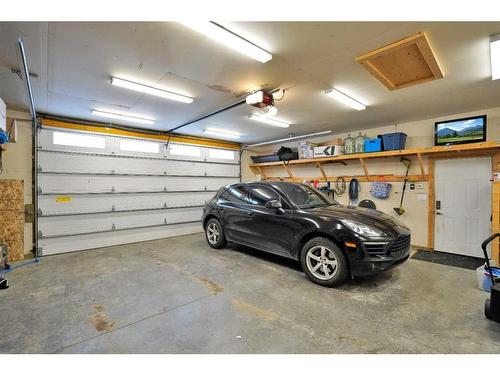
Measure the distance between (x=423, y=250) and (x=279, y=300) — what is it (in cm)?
392

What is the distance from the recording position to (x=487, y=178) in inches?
165

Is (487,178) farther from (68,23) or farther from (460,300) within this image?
(68,23)

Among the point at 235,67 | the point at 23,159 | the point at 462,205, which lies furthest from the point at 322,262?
the point at 23,159

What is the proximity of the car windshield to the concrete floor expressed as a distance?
1.03m

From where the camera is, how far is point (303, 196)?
3.90 metres

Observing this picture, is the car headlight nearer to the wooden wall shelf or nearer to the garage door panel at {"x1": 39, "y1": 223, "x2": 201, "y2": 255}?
the wooden wall shelf

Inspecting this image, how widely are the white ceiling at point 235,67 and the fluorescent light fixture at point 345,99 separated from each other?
122 mm

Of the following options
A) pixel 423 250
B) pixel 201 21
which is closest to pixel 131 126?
pixel 201 21

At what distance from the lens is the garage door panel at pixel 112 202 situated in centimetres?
468

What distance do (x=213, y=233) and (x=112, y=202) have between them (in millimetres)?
2558

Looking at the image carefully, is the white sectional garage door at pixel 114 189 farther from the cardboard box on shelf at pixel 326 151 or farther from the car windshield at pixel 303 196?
the car windshield at pixel 303 196

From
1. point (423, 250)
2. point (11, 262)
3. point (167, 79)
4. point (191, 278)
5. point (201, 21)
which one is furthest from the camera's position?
point (423, 250)

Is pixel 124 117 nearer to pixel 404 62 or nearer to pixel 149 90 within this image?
pixel 149 90

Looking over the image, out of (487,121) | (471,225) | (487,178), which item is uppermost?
(487,121)
